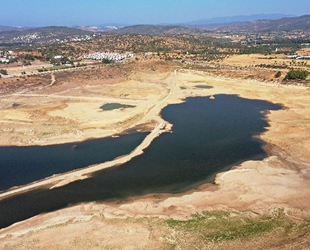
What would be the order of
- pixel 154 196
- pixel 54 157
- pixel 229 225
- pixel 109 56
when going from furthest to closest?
pixel 109 56 < pixel 54 157 < pixel 154 196 < pixel 229 225

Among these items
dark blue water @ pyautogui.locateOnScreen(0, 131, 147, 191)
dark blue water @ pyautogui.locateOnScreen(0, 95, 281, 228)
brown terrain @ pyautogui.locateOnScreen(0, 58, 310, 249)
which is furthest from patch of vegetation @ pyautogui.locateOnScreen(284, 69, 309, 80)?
dark blue water @ pyautogui.locateOnScreen(0, 131, 147, 191)

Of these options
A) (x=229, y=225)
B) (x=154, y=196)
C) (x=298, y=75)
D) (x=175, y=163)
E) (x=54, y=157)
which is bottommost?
(x=229, y=225)

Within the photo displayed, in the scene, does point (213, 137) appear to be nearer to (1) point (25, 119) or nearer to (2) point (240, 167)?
(2) point (240, 167)

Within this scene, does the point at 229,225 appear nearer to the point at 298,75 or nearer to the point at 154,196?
the point at 154,196

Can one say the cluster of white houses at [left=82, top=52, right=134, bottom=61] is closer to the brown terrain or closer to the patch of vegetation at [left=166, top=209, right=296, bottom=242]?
the brown terrain

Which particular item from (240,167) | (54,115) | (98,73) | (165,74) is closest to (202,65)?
(165,74)

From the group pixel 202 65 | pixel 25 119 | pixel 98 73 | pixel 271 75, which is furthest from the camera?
pixel 202 65

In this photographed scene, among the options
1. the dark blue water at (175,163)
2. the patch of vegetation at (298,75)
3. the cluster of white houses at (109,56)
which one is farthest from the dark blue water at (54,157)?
the cluster of white houses at (109,56)

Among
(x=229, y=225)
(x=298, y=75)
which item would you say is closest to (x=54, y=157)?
(x=229, y=225)
